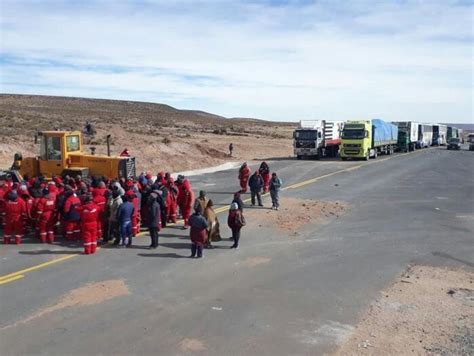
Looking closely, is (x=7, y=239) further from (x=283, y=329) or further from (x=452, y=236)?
(x=452, y=236)

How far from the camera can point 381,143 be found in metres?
51.3

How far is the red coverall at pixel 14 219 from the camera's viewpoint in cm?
1381

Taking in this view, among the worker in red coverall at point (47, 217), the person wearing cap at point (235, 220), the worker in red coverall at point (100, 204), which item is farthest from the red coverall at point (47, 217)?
the person wearing cap at point (235, 220)

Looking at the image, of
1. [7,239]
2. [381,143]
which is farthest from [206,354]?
[381,143]

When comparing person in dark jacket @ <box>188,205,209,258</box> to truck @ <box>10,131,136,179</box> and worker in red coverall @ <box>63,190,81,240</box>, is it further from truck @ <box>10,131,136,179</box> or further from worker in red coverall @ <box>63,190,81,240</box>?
truck @ <box>10,131,136,179</box>

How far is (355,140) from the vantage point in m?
44.6

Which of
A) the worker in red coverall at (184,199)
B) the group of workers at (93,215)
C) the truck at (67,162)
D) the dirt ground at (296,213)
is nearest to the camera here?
the group of workers at (93,215)

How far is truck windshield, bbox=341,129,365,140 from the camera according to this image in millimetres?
44638

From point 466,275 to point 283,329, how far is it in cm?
558

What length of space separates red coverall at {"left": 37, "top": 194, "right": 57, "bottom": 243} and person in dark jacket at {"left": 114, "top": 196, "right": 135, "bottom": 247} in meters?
1.93

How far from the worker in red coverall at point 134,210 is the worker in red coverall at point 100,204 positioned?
699 millimetres

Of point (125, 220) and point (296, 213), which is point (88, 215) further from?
point (296, 213)

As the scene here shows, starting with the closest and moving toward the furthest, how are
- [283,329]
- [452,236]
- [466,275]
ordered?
A: [283,329], [466,275], [452,236]

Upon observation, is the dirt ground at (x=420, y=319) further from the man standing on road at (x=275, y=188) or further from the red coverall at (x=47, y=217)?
the red coverall at (x=47, y=217)
